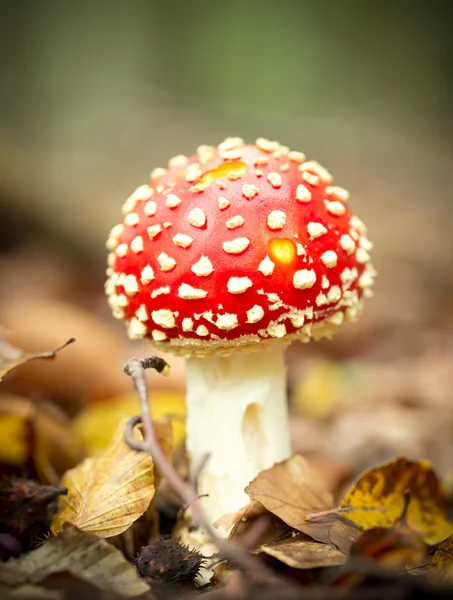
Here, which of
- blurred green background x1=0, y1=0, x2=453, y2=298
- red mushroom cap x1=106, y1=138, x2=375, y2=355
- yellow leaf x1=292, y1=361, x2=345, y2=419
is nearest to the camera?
red mushroom cap x1=106, y1=138, x2=375, y2=355

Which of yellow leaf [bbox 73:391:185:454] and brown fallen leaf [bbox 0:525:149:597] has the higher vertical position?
brown fallen leaf [bbox 0:525:149:597]

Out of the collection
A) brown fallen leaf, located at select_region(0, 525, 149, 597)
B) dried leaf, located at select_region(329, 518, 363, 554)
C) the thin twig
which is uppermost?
the thin twig

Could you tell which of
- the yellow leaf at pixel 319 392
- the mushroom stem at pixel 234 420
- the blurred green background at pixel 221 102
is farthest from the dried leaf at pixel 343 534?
the blurred green background at pixel 221 102

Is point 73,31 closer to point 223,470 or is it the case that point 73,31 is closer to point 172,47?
point 172,47

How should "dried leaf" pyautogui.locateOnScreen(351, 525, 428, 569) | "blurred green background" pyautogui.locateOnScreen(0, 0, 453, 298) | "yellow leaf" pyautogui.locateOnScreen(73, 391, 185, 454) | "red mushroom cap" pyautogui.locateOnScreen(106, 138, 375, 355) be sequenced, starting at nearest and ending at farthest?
"dried leaf" pyautogui.locateOnScreen(351, 525, 428, 569) < "red mushroom cap" pyautogui.locateOnScreen(106, 138, 375, 355) < "yellow leaf" pyautogui.locateOnScreen(73, 391, 185, 454) < "blurred green background" pyautogui.locateOnScreen(0, 0, 453, 298)

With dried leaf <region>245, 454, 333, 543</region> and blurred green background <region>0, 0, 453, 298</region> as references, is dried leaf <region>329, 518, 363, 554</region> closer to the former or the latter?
dried leaf <region>245, 454, 333, 543</region>

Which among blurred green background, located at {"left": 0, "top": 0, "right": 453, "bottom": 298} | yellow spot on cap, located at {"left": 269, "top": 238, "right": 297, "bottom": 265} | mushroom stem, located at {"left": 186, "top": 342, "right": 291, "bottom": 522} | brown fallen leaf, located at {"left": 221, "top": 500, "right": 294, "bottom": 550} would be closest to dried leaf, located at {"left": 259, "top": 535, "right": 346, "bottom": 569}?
brown fallen leaf, located at {"left": 221, "top": 500, "right": 294, "bottom": 550}

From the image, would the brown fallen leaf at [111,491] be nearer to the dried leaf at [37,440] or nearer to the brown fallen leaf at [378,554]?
the dried leaf at [37,440]

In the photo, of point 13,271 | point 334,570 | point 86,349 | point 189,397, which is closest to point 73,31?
point 13,271
